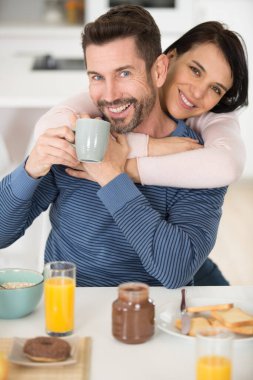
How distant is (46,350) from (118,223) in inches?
19.7

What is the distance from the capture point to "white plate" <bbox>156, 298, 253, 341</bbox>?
4.03ft

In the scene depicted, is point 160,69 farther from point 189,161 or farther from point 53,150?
point 53,150

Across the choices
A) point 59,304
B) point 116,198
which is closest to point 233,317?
point 59,304

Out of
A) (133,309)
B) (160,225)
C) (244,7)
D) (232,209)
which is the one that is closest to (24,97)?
(160,225)

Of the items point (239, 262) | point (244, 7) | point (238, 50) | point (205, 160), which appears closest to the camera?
point (205, 160)

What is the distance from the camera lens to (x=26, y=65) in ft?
13.9

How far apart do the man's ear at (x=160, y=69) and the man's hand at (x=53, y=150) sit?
1.18 ft

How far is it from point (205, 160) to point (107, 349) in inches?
24.5

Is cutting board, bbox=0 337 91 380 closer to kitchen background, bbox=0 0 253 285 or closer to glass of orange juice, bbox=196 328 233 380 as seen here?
glass of orange juice, bbox=196 328 233 380

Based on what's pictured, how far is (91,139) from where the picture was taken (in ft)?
4.69

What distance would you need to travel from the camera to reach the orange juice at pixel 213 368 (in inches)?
39.9

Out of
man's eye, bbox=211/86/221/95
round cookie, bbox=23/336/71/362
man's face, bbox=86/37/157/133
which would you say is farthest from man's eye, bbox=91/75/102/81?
round cookie, bbox=23/336/71/362

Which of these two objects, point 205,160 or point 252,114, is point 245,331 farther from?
point 252,114

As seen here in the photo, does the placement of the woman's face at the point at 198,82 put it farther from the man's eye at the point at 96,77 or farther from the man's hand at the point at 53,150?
the man's hand at the point at 53,150
